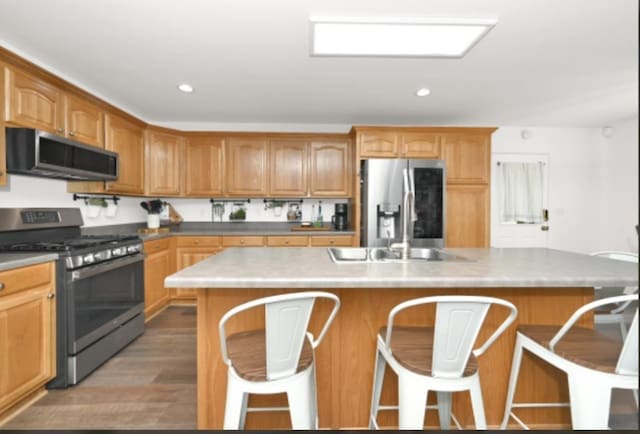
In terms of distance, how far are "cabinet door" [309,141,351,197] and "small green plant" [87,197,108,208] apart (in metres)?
2.19

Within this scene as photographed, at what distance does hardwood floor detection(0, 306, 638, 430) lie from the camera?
1961mm

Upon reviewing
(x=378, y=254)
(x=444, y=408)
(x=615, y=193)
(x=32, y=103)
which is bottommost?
(x=444, y=408)

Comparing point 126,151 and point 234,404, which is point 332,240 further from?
point 234,404

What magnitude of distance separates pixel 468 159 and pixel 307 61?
7.56 ft

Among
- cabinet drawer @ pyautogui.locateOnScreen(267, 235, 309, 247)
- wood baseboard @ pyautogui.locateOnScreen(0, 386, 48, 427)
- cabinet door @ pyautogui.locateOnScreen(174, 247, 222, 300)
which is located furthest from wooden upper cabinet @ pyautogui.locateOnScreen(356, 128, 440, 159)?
wood baseboard @ pyautogui.locateOnScreen(0, 386, 48, 427)

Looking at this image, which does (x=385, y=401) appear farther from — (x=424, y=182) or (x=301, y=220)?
(x=301, y=220)

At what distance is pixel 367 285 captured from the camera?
146 centimetres

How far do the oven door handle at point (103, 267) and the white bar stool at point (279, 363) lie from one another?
5.01 ft

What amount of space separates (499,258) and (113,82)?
339 cm

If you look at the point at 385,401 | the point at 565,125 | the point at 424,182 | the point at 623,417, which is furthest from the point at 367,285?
the point at 565,125

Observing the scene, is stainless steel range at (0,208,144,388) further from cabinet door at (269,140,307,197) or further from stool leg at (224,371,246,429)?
cabinet door at (269,140,307,197)

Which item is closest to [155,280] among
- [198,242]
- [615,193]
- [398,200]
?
[198,242]

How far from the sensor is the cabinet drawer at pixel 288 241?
3957 mm

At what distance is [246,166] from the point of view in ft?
14.0
